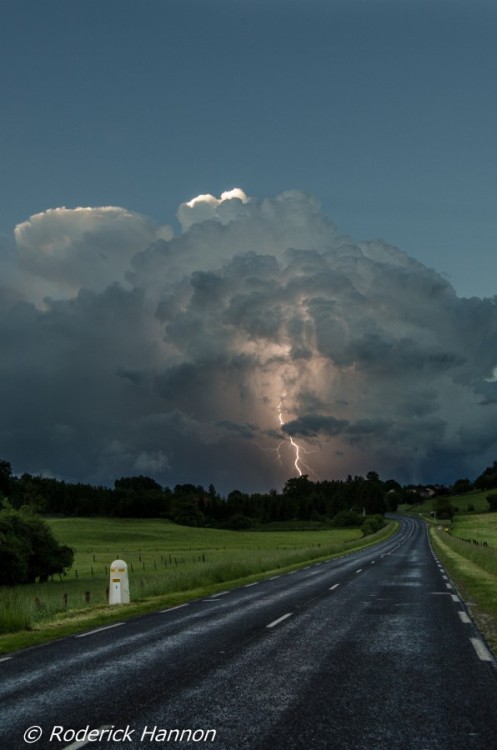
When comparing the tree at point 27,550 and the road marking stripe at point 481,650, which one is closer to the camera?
the road marking stripe at point 481,650

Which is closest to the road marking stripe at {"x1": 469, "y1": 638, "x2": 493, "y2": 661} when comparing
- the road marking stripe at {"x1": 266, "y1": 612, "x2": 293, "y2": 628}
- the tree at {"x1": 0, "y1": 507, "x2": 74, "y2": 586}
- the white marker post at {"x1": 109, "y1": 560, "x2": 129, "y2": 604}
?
the road marking stripe at {"x1": 266, "y1": 612, "x2": 293, "y2": 628}

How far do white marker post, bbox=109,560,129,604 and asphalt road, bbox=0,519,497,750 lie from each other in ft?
14.9

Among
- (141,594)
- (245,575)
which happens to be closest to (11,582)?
(245,575)

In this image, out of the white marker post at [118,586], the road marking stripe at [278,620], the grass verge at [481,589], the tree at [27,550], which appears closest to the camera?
the grass verge at [481,589]

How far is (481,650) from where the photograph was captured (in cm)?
1091

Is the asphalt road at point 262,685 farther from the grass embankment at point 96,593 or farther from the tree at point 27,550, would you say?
the tree at point 27,550

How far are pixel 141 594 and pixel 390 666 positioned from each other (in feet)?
48.4

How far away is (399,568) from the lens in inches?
1348

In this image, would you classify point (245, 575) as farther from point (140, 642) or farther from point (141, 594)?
point (140, 642)

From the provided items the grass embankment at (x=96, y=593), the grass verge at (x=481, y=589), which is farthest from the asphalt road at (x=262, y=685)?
the grass embankment at (x=96, y=593)

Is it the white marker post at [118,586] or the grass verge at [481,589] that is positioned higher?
the white marker post at [118,586]

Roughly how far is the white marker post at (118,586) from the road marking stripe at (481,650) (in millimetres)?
11841

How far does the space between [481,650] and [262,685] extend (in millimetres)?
4532

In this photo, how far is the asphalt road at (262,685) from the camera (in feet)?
21.4
